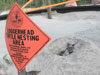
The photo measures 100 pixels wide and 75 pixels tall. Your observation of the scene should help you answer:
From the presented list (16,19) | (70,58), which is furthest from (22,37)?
(70,58)

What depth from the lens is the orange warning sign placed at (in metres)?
1.00

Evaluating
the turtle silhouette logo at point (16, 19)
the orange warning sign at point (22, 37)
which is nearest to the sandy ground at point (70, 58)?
the orange warning sign at point (22, 37)

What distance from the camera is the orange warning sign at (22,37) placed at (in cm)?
100

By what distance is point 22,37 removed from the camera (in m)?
1.02

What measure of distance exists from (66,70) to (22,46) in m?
0.49

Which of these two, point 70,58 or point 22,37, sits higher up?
point 22,37

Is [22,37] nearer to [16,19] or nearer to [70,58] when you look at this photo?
[16,19]

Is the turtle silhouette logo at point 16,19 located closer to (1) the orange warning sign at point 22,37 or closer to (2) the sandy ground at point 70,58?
(1) the orange warning sign at point 22,37

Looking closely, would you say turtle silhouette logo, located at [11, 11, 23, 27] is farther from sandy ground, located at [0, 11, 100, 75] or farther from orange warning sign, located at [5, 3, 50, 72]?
sandy ground, located at [0, 11, 100, 75]

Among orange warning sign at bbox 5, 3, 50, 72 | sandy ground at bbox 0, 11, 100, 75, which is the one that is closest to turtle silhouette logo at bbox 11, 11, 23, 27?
orange warning sign at bbox 5, 3, 50, 72

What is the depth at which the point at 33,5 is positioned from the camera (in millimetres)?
5910

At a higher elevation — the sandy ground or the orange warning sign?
the orange warning sign

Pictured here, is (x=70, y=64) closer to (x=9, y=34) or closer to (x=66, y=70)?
(x=66, y=70)

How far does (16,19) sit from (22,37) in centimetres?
12
